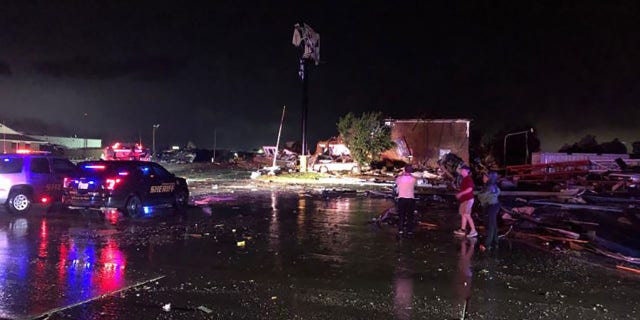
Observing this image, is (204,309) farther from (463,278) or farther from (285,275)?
(463,278)

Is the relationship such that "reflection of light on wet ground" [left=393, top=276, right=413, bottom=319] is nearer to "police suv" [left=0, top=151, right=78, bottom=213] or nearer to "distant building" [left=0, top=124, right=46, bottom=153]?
"police suv" [left=0, top=151, right=78, bottom=213]

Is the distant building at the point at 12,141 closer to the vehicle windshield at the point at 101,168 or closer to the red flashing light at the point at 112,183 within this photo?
the vehicle windshield at the point at 101,168

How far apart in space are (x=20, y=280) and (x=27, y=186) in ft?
29.6

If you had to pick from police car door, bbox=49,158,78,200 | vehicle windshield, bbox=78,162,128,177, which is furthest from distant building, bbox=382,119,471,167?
vehicle windshield, bbox=78,162,128,177

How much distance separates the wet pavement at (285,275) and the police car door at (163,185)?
2.38 meters

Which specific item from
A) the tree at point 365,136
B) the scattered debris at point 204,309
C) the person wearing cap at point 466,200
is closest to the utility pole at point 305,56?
the tree at point 365,136

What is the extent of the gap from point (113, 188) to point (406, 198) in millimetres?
8041

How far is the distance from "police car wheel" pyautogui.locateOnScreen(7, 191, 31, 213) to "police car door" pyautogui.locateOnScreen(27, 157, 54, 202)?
0.24 m

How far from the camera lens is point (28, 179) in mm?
15117

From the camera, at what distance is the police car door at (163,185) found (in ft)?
51.3

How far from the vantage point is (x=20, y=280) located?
23.9 ft

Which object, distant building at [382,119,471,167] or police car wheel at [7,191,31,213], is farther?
distant building at [382,119,471,167]

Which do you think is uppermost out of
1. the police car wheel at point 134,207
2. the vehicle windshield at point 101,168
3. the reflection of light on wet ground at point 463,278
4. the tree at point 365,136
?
the tree at point 365,136

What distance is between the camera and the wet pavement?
6.12 m
